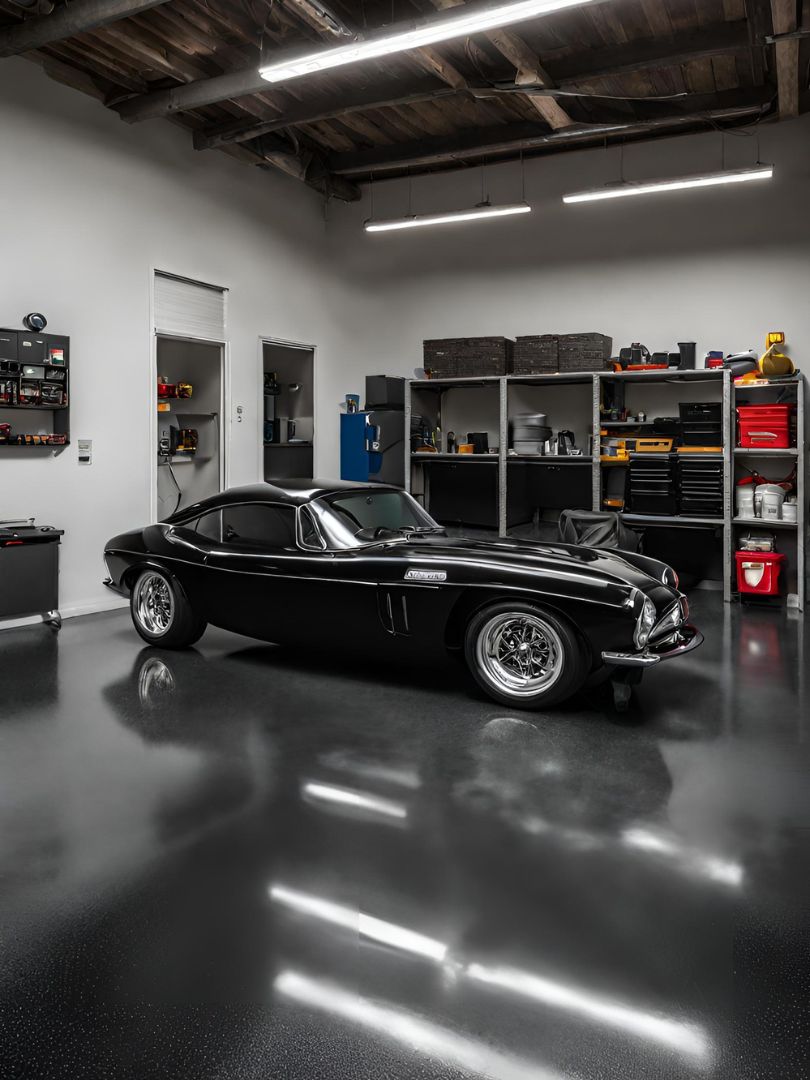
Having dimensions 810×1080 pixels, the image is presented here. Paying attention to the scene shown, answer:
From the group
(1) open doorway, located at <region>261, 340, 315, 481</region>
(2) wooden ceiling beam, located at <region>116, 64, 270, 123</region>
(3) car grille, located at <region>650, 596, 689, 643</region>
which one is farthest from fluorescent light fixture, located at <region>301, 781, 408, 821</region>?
(1) open doorway, located at <region>261, 340, 315, 481</region>

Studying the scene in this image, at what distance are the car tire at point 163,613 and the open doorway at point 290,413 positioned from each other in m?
3.90

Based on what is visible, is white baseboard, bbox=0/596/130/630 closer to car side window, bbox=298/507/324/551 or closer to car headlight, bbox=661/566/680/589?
car side window, bbox=298/507/324/551

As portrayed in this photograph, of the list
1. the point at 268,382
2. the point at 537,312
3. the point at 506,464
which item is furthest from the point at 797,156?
the point at 268,382

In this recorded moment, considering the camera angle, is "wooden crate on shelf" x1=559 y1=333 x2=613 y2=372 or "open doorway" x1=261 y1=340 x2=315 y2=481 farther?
"open doorway" x1=261 y1=340 x2=315 y2=481

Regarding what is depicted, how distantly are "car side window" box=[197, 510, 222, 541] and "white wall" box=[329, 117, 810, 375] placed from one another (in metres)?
4.78

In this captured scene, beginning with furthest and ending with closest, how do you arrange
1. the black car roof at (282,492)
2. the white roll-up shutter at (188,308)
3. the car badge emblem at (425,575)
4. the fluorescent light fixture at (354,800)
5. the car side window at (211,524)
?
the white roll-up shutter at (188,308)
the car side window at (211,524)
the black car roof at (282,492)
the car badge emblem at (425,575)
the fluorescent light fixture at (354,800)

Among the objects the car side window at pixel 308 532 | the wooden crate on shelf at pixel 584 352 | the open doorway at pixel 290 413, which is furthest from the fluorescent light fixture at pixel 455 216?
the car side window at pixel 308 532

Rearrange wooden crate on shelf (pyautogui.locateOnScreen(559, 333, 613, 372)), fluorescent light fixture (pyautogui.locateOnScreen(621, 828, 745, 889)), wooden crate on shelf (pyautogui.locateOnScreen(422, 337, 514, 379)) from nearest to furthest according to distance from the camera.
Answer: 1. fluorescent light fixture (pyautogui.locateOnScreen(621, 828, 745, 889))
2. wooden crate on shelf (pyautogui.locateOnScreen(559, 333, 613, 372))
3. wooden crate on shelf (pyautogui.locateOnScreen(422, 337, 514, 379))

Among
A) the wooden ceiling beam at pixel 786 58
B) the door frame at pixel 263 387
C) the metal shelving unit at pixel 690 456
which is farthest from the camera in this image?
the door frame at pixel 263 387

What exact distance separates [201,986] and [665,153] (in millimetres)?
8489

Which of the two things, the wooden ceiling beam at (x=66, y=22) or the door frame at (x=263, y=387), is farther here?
the door frame at (x=263, y=387)

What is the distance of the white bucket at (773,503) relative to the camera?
23.4 ft

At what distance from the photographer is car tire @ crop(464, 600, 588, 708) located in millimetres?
3819

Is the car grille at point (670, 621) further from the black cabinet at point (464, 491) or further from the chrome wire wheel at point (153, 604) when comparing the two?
the black cabinet at point (464, 491)
